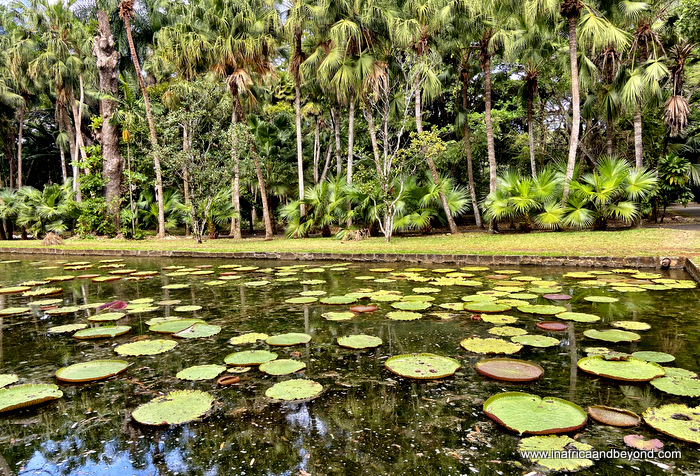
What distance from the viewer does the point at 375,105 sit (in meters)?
14.2

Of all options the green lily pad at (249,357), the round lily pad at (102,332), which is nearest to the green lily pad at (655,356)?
the green lily pad at (249,357)

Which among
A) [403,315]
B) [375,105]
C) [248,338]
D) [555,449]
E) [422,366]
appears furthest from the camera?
[375,105]

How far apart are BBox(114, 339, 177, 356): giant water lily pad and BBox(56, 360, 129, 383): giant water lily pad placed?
Answer: 27 centimetres

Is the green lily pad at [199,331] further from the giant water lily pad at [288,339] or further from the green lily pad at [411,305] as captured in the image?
the green lily pad at [411,305]

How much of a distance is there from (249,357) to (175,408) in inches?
38.5

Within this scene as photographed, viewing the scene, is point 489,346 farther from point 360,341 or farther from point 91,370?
point 91,370

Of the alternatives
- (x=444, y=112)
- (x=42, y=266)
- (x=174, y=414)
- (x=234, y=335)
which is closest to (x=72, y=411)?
(x=174, y=414)

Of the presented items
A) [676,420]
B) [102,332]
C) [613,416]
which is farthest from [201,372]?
[676,420]

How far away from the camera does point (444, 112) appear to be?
2108 cm

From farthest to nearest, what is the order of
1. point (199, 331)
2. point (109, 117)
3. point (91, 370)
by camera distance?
1. point (109, 117)
2. point (199, 331)
3. point (91, 370)

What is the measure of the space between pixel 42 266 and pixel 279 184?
9961 millimetres

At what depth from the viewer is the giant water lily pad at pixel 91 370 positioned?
134 inches

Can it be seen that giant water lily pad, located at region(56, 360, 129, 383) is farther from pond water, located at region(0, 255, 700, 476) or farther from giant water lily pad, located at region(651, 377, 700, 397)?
giant water lily pad, located at region(651, 377, 700, 397)

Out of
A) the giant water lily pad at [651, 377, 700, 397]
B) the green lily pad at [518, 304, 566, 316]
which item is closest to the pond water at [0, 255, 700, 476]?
the giant water lily pad at [651, 377, 700, 397]
